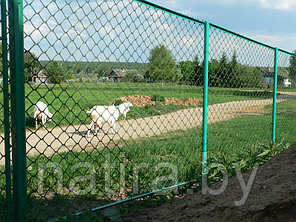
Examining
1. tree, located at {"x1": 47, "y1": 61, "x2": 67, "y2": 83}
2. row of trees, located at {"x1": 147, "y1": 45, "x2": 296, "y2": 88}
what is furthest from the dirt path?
tree, located at {"x1": 47, "y1": 61, "x2": 67, "y2": 83}

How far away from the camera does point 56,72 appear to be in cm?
273

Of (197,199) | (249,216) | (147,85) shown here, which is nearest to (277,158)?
(197,199)

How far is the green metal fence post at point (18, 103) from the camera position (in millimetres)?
2199

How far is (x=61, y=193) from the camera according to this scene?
11.7 feet

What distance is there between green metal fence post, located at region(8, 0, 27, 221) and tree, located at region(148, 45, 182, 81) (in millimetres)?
1603

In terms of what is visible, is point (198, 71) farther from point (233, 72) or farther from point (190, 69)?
point (233, 72)

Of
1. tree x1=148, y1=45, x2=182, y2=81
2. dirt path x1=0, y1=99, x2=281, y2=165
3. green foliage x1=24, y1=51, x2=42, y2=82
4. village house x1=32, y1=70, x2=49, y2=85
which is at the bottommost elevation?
dirt path x1=0, y1=99, x2=281, y2=165

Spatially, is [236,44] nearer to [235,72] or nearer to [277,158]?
[235,72]

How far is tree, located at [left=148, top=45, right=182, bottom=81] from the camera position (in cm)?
362

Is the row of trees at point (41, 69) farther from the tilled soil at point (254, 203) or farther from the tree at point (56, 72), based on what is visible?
the tilled soil at point (254, 203)

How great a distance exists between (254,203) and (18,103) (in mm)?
1845

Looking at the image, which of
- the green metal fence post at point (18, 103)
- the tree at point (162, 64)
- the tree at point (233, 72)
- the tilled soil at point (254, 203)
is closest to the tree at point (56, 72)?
the green metal fence post at point (18, 103)

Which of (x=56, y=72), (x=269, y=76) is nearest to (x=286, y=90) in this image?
(x=269, y=76)

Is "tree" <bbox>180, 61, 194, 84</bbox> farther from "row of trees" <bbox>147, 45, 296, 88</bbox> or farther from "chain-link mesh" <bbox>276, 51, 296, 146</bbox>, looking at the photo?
"chain-link mesh" <bbox>276, 51, 296, 146</bbox>
